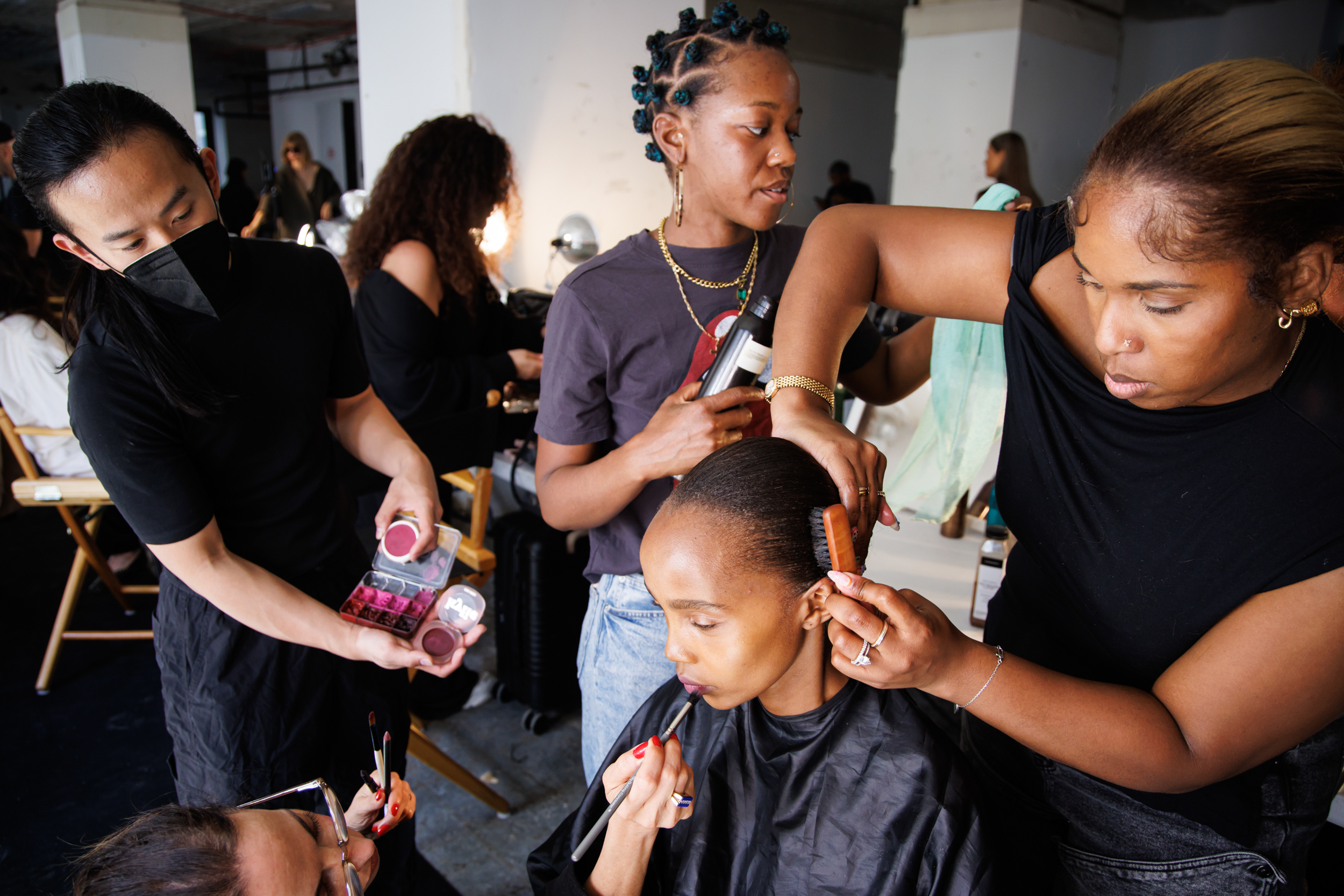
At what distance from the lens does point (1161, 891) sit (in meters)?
0.96

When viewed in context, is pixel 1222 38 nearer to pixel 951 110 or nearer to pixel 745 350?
pixel 951 110

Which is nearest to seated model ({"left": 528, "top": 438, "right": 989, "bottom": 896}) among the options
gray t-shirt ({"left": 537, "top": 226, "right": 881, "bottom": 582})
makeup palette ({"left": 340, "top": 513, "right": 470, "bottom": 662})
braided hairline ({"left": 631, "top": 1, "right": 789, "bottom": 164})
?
gray t-shirt ({"left": 537, "top": 226, "right": 881, "bottom": 582})

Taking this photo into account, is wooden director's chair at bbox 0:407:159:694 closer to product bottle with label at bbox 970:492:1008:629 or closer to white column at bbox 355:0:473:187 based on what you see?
white column at bbox 355:0:473:187

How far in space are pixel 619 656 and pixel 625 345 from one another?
0.49m

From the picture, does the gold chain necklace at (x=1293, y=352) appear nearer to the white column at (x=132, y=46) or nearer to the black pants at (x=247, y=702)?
the black pants at (x=247, y=702)

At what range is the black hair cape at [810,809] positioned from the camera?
1058 millimetres

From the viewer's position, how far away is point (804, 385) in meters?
0.98

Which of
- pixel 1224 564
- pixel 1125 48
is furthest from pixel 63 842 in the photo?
pixel 1125 48

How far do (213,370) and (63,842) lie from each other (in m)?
1.73

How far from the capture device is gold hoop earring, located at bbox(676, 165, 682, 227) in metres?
1.29

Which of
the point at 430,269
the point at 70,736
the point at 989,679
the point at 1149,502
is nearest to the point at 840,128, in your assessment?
the point at 430,269

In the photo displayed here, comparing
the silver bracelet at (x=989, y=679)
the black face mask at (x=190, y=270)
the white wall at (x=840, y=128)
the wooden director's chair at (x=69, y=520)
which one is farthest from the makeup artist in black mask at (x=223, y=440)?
the white wall at (x=840, y=128)

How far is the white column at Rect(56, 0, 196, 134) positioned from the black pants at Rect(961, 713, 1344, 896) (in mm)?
9149

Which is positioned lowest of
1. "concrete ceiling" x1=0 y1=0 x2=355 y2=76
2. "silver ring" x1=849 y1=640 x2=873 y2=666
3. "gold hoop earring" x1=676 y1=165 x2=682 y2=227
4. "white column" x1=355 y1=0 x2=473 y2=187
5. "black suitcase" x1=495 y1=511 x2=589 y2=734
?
"black suitcase" x1=495 y1=511 x2=589 y2=734
